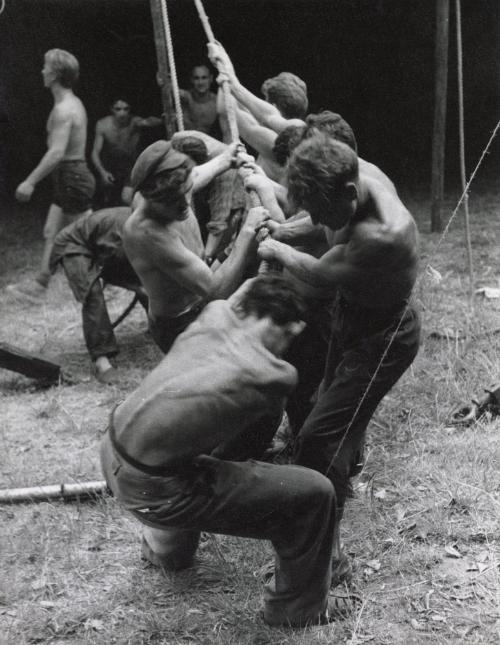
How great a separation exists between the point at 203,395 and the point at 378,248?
0.99 m

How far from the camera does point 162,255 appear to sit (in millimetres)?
4336

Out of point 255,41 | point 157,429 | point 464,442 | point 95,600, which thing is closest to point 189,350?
point 157,429

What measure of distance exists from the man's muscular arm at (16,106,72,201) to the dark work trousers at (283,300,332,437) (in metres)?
4.21

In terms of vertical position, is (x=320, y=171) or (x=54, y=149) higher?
(x=320, y=171)

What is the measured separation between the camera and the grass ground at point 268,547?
336cm

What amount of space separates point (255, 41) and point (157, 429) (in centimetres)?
1249

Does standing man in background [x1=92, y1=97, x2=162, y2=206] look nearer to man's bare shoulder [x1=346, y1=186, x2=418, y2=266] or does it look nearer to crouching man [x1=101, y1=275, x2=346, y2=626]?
Answer: man's bare shoulder [x1=346, y1=186, x2=418, y2=266]

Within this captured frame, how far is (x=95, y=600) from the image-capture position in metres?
3.61

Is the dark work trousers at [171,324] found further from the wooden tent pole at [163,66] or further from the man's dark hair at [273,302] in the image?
the wooden tent pole at [163,66]

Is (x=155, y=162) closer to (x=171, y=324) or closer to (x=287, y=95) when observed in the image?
(x=171, y=324)

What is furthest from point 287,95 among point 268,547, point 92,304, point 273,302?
point 268,547

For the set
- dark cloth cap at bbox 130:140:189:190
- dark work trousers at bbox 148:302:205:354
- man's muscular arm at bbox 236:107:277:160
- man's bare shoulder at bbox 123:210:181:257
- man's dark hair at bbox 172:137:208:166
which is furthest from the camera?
Result: man's muscular arm at bbox 236:107:277:160

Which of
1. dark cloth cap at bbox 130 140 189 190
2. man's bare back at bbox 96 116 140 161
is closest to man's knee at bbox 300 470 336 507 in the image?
dark cloth cap at bbox 130 140 189 190

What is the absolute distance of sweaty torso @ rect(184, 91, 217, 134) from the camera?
31.2 feet
